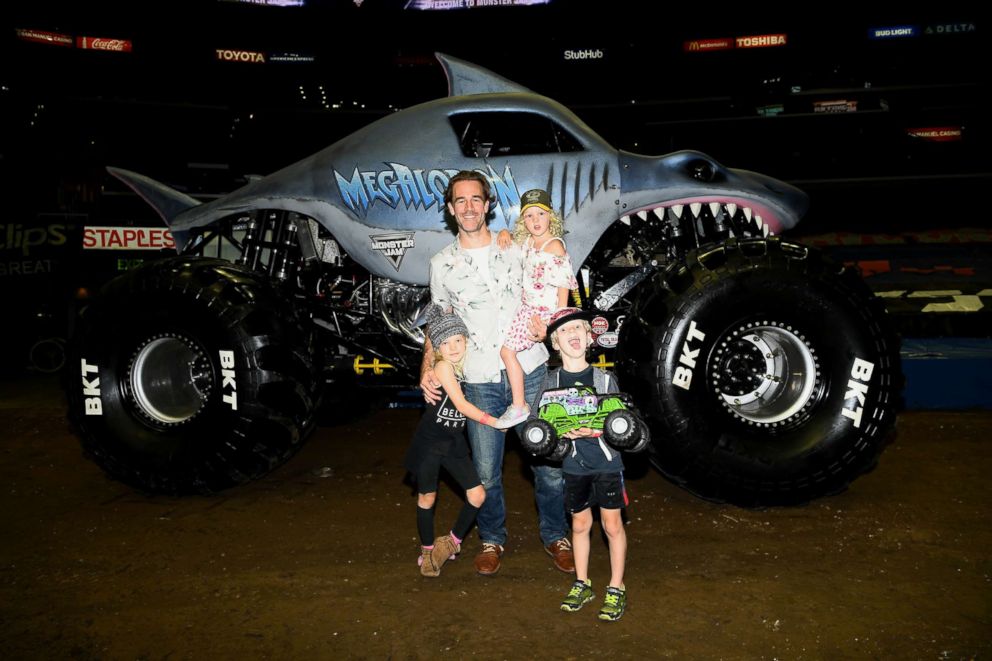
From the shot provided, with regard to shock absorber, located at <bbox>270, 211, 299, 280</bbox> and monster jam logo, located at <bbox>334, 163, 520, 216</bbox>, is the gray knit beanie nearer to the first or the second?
monster jam logo, located at <bbox>334, 163, 520, 216</bbox>

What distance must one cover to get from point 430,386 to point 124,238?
6.64 m

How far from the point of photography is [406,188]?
4.78 m

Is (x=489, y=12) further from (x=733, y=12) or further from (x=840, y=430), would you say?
(x=840, y=430)

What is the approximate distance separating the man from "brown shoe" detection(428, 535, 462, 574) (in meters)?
0.14

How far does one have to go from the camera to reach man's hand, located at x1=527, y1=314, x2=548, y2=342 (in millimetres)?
3336

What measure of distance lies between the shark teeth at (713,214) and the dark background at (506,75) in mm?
7239

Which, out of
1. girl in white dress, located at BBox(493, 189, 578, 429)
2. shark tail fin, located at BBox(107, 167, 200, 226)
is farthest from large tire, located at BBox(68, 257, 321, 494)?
girl in white dress, located at BBox(493, 189, 578, 429)

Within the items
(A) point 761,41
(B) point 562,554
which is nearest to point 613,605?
(B) point 562,554

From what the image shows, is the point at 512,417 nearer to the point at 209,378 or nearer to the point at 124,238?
the point at 209,378

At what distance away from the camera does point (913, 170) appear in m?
14.5

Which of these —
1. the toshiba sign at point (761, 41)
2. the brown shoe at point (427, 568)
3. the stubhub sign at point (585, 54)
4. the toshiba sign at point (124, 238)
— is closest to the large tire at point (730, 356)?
the brown shoe at point (427, 568)

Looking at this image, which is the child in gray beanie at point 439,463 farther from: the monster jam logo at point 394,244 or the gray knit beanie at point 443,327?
the monster jam logo at point 394,244

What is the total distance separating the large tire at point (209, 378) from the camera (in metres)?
4.40

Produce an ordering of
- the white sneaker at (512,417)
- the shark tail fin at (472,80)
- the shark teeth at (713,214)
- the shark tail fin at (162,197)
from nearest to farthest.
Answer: the white sneaker at (512,417)
the shark teeth at (713,214)
the shark tail fin at (472,80)
the shark tail fin at (162,197)
